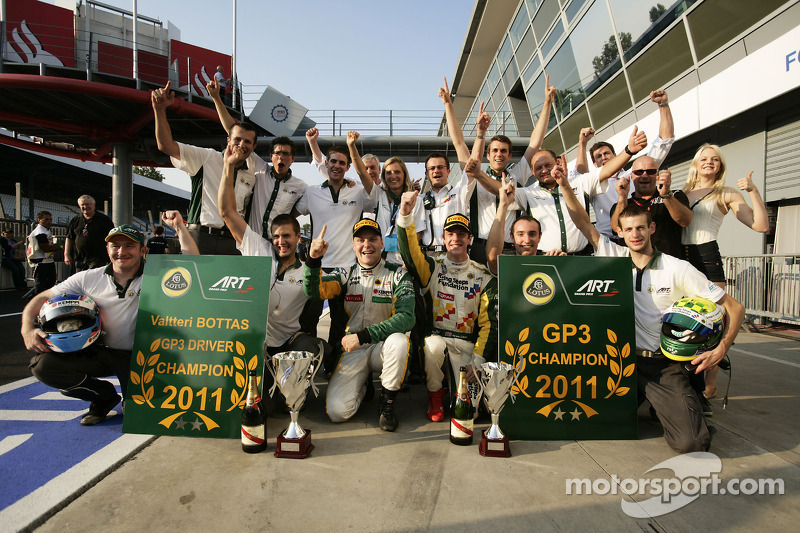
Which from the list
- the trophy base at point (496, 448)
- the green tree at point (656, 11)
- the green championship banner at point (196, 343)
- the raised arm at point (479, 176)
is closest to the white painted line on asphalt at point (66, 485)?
the green championship banner at point (196, 343)

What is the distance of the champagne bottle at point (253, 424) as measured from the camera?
234cm

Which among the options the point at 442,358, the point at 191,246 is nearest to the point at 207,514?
the point at 442,358

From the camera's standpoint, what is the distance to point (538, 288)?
2.72 metres

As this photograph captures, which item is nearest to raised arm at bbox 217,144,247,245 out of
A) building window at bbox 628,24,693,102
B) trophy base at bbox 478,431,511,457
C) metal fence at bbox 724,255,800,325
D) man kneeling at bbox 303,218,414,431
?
man kneeling at bbox 303,218,414,431

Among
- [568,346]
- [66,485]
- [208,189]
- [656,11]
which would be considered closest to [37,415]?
[66,485]

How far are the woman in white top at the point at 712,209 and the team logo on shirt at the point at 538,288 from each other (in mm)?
1767

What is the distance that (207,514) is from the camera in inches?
69.4

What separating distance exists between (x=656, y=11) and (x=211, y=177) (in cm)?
912

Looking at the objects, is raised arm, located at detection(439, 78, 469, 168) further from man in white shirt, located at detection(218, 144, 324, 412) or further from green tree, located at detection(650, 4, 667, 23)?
green tree, located at detection(650, 4, 667, 23)

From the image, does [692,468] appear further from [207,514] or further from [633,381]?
[207,514]

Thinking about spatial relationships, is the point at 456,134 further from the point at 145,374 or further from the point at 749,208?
the point at 145,374

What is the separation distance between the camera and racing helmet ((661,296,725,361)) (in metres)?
2.45

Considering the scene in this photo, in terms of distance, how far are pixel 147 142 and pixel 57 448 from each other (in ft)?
59.1

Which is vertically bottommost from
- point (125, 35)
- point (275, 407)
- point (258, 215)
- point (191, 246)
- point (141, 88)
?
point (275, 407)
